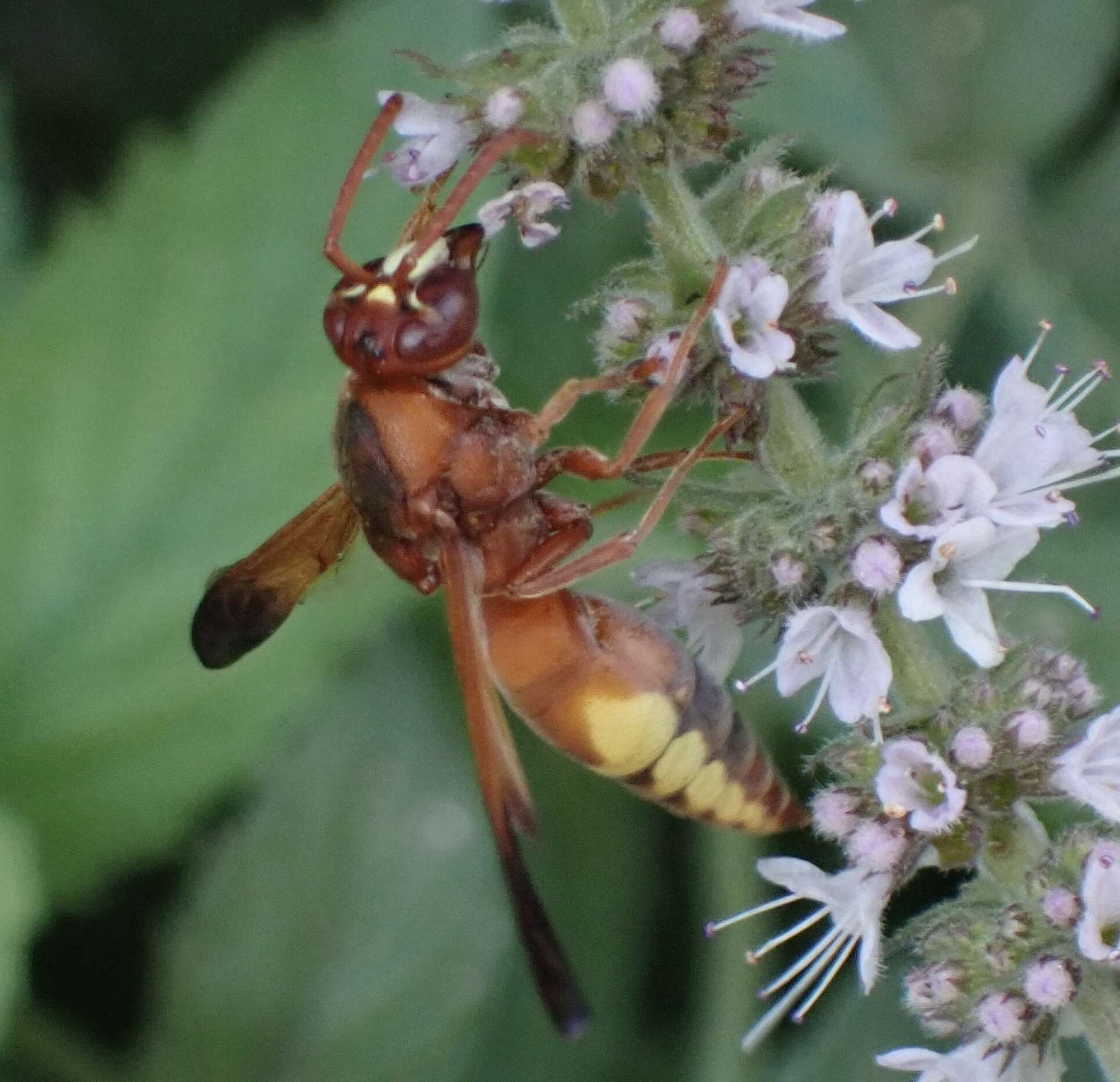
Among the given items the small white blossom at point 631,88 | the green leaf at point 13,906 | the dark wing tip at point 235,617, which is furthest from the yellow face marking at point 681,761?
the green leaf at point 13,906

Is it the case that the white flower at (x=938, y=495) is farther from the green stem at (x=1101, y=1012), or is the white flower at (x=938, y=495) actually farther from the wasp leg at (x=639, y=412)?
the green stem at (x=1101, y=1012)

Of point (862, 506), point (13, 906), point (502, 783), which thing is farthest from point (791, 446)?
point (13, 906)

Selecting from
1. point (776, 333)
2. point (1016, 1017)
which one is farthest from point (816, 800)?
point (776, 333)

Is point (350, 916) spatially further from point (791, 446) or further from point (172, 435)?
point (791, 446)

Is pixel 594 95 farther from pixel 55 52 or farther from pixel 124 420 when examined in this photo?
pixel 55 52

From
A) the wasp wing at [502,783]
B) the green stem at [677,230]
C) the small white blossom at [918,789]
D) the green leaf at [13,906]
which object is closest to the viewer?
the wasp wing at [502,783]

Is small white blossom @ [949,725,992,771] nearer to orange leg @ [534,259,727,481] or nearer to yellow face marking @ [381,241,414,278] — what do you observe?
orange leg @ [534,259,727,481]

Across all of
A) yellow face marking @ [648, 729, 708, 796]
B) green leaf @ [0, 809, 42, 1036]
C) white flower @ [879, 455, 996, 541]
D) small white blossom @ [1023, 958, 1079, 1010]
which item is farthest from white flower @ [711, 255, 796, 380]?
green leaf @ [0, 809, 42, 1036]
